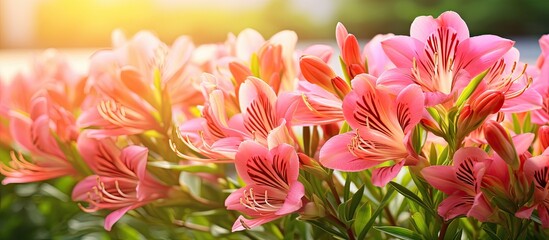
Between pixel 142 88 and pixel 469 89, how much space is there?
0.22 metres

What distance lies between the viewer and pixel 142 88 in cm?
49

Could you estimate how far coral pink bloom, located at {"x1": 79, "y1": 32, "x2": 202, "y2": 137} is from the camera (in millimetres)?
480

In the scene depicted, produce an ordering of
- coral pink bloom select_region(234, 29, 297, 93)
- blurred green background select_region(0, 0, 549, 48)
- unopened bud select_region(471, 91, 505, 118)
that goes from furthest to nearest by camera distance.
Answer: blurred green background select_region(0, 0, 549, 48), coral pink bloom select_region(234, 29, 297, 93), unopened bud select_region(471, 91, 505, 118)

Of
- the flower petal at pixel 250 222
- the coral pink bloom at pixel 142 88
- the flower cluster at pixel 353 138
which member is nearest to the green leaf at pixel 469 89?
the flower cluster at pixel 353 138

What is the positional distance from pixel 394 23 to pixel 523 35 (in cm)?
46

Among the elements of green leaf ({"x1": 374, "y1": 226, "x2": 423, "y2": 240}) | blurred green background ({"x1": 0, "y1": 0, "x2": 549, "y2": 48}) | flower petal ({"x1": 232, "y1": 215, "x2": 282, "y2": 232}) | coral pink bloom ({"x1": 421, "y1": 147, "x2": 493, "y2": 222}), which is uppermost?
coral pink bloom ({"x1": 421, "y1": 147, "x2": 493, "y2": 222})

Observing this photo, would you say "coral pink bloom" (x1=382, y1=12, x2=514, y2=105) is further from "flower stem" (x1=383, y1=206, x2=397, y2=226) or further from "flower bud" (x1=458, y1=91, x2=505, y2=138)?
"flower stem" (x1=383, y1=206, x2=397, y2=226)

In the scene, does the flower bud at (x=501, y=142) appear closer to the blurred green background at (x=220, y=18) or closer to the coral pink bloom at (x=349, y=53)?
the coral pink bloom at (x=349, y=53)

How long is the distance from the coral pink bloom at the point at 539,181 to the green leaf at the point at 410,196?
0.16 feet

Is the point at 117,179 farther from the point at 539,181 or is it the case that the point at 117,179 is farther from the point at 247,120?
the point at 539,181

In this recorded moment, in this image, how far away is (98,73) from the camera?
0.55m

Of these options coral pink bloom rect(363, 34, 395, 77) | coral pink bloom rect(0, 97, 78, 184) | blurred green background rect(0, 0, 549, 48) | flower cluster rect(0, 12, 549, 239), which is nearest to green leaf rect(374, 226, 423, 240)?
flower cluster rect(0, 12, 549, 239)

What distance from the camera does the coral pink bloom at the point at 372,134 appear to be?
1.17 feet

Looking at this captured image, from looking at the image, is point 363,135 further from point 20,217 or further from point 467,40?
point 20,217
